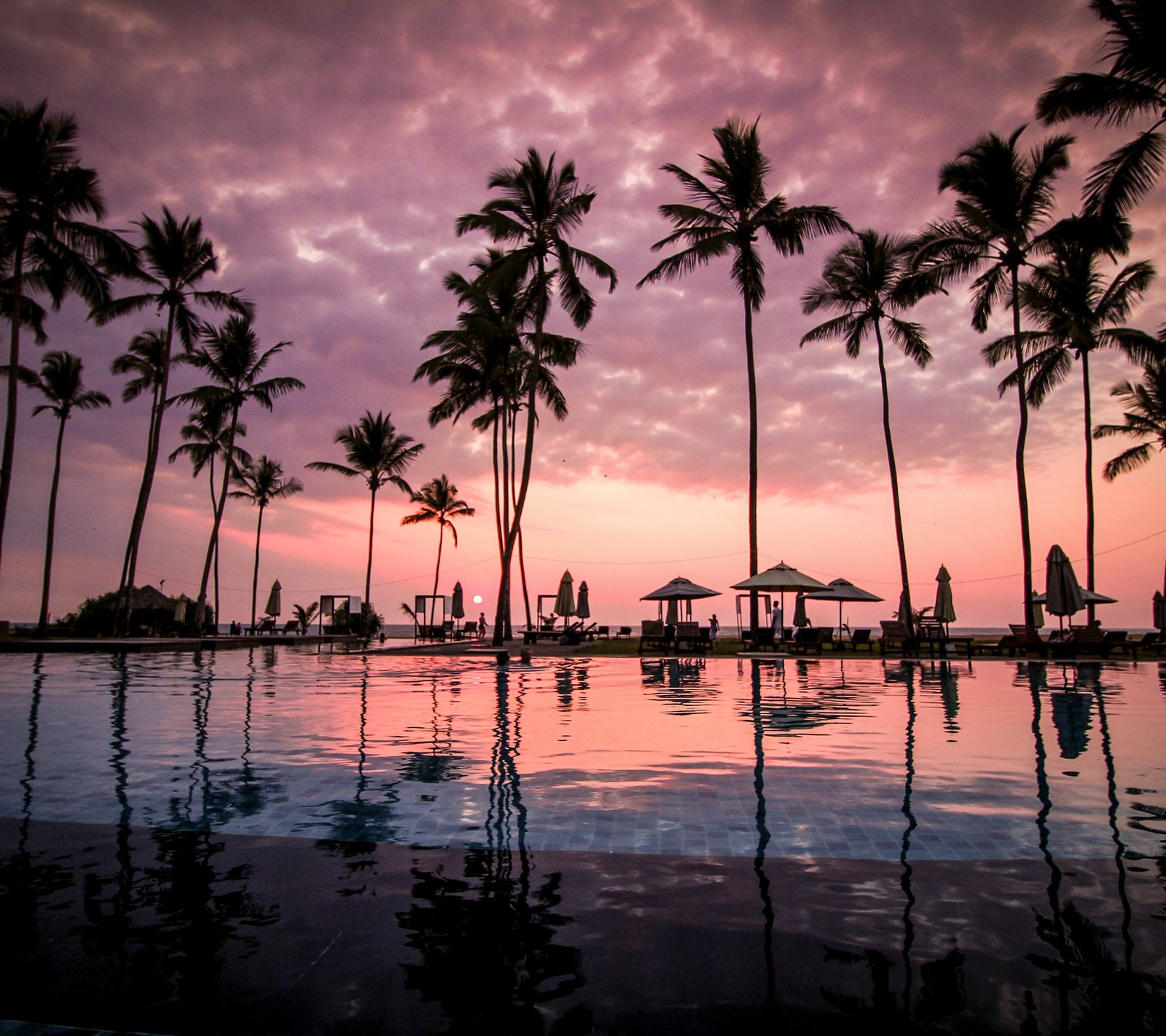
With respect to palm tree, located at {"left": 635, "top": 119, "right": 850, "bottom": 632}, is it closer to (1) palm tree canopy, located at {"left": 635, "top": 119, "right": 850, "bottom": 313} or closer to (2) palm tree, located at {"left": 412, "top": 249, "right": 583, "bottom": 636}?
(1) palm tree canopy, located at {"left": 635, "top": 119, "right": 850, "bottom": 313}

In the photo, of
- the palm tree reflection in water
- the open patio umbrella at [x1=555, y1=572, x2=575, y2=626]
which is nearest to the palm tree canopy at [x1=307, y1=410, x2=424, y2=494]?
the open patio umbrella at [x1=555, y1=572, x2=575, y2=626]

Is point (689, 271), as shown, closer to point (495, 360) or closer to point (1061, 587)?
point (495, 360)

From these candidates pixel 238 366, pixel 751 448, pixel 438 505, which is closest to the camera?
pixel 751 448

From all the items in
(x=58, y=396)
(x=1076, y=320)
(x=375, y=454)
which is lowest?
(x=375, y=454)

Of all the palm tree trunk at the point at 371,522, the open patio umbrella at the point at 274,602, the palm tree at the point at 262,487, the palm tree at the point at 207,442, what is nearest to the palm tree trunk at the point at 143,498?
the palm tree at the point at 207,442

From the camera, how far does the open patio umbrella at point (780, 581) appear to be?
22641mm

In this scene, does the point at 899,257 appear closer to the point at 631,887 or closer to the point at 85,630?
the point at 631,887

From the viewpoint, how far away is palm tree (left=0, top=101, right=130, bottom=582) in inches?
875

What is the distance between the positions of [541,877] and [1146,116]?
1923 centimetres

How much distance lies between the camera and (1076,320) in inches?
958

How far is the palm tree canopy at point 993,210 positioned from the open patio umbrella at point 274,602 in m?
31.9

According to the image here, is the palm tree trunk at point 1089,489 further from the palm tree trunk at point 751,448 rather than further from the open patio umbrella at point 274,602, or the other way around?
the open patio umbrella at point 274,602

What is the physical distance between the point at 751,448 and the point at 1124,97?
1173cm

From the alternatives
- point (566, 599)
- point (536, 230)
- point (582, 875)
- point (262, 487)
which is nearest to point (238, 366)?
point (262, 487)
